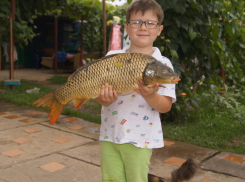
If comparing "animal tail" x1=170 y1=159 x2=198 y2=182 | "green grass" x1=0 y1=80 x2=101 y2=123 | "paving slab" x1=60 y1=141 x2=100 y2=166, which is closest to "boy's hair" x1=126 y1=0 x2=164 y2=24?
"animal tail" x1=170 y1=159 x2=198 y2=182

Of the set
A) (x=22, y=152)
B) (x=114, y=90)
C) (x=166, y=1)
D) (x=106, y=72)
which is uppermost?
(x=166, y=1)

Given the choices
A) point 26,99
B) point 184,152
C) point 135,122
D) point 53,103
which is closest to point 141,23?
point 135,122

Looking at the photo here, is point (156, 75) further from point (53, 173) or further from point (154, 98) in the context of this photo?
point (53, 173)

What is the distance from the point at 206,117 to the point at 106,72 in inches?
151

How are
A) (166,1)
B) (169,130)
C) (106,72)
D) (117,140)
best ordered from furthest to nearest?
1. (169,130)
2. (166,1)
3. (117,140)
4. (106,72)

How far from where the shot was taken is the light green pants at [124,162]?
1.98 meters

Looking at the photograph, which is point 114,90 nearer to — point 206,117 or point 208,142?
point 208,142

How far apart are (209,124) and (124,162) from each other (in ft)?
9.65

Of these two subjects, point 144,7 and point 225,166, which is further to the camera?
point 225,166

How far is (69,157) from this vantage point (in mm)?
3418

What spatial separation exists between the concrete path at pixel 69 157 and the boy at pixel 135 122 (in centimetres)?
89

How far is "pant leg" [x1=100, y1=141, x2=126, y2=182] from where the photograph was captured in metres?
2.06

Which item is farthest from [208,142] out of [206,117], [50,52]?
[50,52]

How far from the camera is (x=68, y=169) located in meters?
3.09
